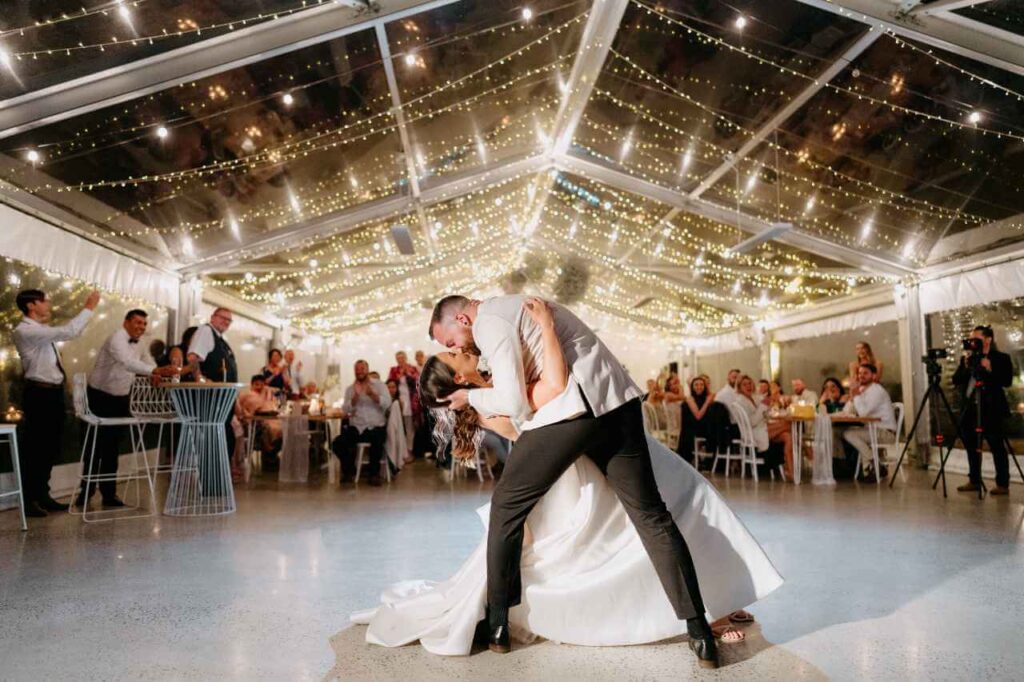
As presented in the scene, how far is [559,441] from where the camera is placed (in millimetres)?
2203

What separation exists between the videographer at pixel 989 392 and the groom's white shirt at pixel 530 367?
5.59m

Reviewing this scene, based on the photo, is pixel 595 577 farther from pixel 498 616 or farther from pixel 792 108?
pixel 792 108

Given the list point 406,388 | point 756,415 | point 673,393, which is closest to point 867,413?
point 756,415

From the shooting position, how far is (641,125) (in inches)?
300

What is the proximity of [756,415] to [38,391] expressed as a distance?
264 inches

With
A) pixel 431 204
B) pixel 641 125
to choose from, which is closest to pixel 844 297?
pixel 641 125

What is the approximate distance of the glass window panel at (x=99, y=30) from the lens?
4043 mm

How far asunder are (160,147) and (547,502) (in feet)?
15.8

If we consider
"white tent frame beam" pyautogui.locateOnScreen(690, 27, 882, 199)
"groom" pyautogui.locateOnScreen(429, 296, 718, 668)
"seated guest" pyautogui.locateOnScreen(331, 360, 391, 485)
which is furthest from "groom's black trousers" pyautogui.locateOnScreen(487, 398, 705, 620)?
"seated guest" pyautogui.locateOnScreen(331, 360, 391, 485)

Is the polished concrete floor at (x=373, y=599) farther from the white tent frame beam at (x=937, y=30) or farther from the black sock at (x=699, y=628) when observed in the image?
the white tent frame beam at (x=937, y=30)

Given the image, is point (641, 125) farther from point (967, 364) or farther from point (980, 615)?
point (980, 615)

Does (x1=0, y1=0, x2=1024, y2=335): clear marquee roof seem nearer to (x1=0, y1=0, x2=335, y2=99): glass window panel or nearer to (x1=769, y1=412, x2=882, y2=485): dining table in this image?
(x1=0, y1=0, x2=335, y2=99): glass window panel

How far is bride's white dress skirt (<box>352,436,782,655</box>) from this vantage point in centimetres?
236

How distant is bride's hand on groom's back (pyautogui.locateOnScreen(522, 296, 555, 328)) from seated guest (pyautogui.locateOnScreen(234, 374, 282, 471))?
6.59 meters
